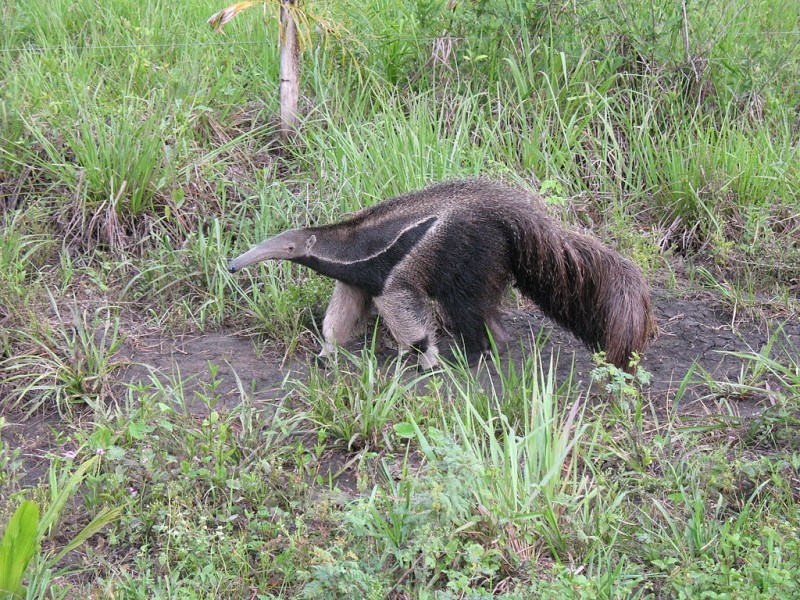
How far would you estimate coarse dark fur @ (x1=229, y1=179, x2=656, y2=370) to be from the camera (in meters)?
5.09

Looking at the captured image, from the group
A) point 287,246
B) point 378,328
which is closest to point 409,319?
point 378,328

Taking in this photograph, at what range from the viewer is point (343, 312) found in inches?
215

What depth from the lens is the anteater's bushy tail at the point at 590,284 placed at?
16.5ft

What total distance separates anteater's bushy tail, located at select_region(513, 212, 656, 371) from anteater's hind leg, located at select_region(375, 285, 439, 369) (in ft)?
1.97

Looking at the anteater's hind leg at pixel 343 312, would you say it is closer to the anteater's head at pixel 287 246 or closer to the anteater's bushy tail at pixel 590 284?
the anteater's head at pixel 287 246

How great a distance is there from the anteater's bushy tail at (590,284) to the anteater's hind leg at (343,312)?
37.3 inches

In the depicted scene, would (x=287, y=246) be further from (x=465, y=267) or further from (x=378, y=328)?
(x=465, y=267)

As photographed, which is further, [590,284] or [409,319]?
[409,319]

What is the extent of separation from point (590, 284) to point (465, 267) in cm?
68

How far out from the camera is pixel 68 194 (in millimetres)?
6254

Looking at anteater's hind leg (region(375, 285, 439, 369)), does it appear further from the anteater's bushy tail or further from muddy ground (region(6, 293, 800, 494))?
the anteater's bushy tail

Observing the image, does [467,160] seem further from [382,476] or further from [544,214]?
[382,476]

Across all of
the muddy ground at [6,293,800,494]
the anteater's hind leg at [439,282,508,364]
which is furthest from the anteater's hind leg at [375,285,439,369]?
the muddy ground at [6,293,800,494]

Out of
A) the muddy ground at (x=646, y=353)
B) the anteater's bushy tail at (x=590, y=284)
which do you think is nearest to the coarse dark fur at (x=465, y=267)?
the anteater's bushy tail at (x=590, y=284)
